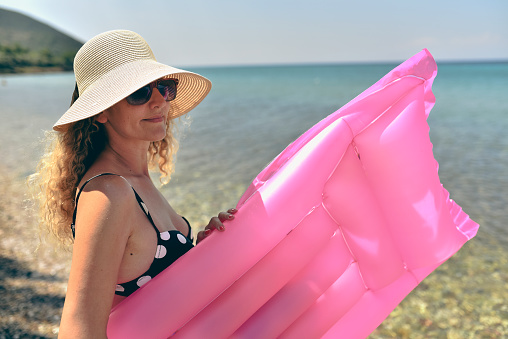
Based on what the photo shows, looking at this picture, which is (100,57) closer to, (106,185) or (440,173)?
(106,185)

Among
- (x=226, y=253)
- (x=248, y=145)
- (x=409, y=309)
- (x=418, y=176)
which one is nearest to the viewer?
(x=226, y=253)

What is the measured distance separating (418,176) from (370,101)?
1.09 feet

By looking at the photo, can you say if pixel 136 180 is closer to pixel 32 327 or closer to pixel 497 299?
pixel 32 327

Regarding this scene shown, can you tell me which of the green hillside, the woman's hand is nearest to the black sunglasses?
the woman's hand

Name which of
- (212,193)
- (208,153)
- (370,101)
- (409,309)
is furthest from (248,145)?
(370,101)

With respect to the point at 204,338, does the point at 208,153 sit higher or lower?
lower

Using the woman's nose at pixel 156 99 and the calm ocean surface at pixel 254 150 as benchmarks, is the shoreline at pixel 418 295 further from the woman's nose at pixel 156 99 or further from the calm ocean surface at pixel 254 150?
the woman's nose at pixel 156 99

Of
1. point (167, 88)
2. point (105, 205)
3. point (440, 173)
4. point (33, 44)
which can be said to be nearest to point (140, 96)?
point (167, 88)

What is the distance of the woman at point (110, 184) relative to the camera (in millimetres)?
1167

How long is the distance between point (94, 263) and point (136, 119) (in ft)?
1.84

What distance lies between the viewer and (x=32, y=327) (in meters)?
3.21

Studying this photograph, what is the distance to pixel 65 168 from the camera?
1.48 meters

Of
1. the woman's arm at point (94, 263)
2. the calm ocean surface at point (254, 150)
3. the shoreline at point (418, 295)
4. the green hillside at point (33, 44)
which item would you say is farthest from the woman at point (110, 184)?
the green hillside at point (33, 44)

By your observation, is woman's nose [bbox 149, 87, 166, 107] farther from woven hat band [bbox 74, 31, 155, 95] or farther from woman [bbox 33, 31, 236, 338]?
woven hat band [bbox 74, 31, 155, 95]
